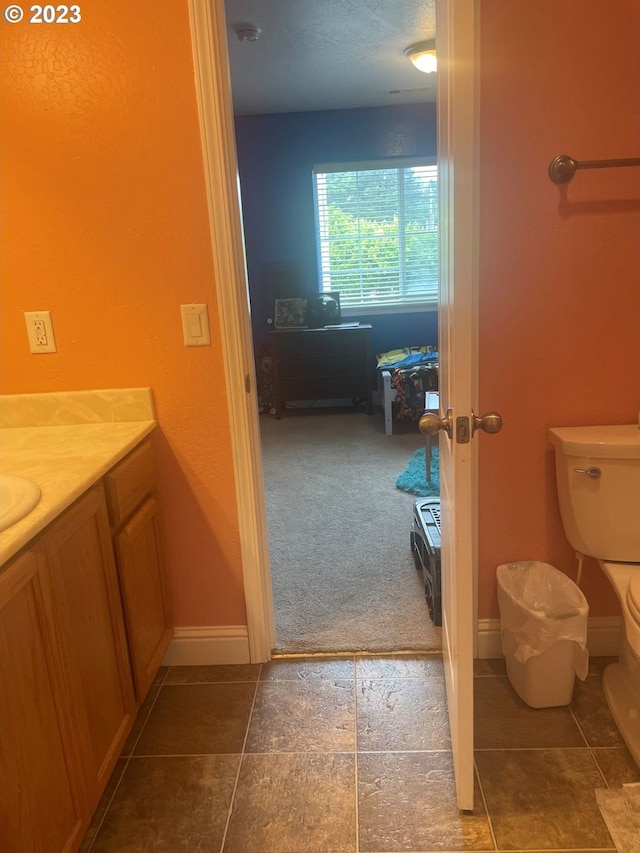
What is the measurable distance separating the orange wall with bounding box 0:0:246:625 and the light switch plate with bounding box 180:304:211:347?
2cm

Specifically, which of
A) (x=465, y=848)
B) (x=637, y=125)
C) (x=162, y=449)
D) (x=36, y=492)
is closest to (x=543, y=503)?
(x=465, y=848)

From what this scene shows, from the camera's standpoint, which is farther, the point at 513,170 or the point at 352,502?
the point at 352,502

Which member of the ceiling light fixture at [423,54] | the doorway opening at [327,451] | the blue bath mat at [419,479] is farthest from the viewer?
the ceiling light fixture at [423,54]

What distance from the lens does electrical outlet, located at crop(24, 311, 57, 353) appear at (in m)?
1.73

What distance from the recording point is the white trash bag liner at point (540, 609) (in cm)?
161

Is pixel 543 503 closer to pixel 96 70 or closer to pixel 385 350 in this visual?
pixel 96 70

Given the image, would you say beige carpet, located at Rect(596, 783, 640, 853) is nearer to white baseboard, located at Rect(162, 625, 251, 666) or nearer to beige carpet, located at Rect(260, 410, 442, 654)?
beige carpet, located at Rect(260, 410, 442, 654)

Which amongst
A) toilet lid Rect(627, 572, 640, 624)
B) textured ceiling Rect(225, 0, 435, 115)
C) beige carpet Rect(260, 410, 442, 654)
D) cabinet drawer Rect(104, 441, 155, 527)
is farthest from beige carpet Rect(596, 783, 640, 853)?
textured ceiling Rect(225, 0, 435, 115)

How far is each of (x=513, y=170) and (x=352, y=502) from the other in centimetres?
199

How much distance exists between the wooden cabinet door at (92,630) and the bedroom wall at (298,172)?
4.18 m

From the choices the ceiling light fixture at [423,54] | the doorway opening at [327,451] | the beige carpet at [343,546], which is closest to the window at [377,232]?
the doorway opening at [327,451]

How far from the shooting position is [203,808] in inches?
57.1

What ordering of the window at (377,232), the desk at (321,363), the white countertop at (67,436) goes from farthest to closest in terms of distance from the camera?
the window at (377,232), the desk at (321,363), the white countertop at (67,436)

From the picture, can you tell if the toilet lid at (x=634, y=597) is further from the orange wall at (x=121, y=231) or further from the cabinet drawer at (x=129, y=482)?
the cabinet drawer at (x=129, y=482)
